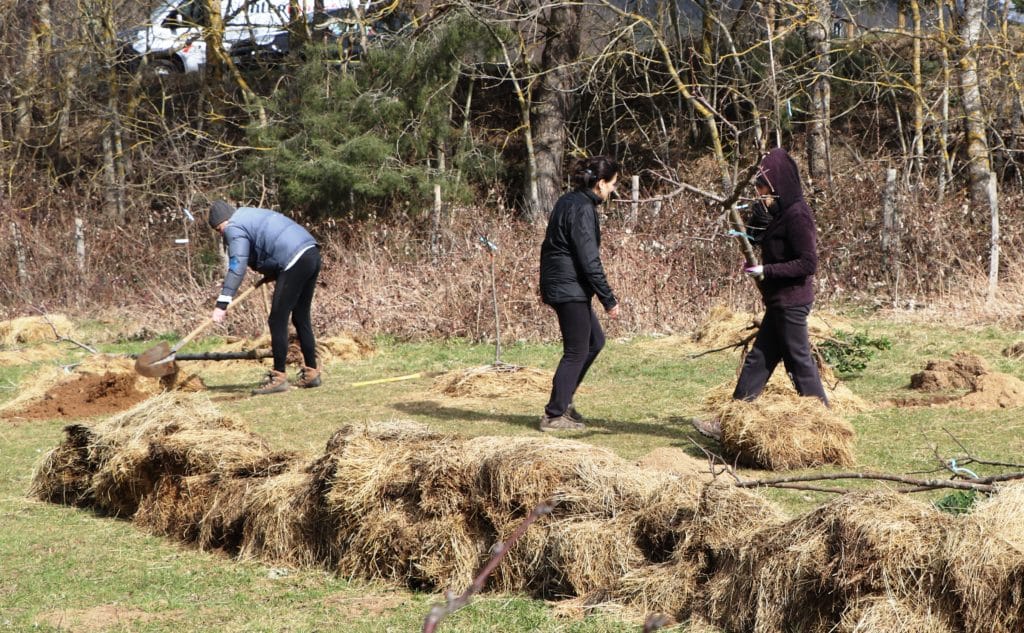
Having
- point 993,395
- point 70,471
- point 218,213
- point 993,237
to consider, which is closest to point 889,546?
point 70,471

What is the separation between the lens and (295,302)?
10.6 meters

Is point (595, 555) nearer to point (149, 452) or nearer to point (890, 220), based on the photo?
point (149, 452)

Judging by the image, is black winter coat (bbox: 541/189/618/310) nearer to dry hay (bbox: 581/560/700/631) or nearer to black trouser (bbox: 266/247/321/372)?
black trouser (bbox: 266/247/321/372)

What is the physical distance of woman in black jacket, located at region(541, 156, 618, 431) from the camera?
26.6ft

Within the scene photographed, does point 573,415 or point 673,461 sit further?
point 573,415

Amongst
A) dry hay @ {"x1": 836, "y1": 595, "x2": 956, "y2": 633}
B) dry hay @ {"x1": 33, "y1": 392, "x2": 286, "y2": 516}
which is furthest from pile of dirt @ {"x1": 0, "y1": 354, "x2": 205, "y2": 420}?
dry hay @ {"x1": 836, "y1": 595, "x2": 956, "y2": 633}

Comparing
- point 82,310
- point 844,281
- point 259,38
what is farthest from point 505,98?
point 844,281

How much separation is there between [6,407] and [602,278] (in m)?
5.56

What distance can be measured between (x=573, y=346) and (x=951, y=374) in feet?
11.5

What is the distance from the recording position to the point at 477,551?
510 centimetres

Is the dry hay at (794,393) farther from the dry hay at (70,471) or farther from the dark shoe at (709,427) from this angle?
the dry hay at (70,471)

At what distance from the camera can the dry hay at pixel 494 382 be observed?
10.5 metres

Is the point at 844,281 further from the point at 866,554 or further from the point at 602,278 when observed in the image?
the point at 866,554

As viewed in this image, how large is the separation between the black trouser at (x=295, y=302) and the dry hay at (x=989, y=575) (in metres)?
7.36
